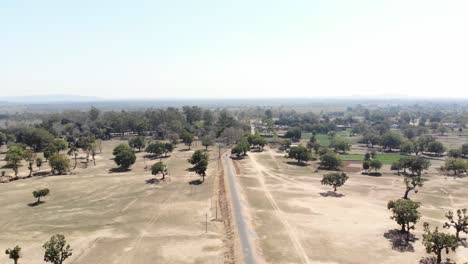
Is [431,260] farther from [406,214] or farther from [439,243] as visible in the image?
[406,214]

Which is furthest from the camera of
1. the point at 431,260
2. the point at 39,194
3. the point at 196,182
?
the point at 196,182

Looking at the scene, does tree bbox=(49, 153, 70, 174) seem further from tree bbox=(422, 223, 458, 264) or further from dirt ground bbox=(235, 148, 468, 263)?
tree bbox=(422, 223, 458, 264)

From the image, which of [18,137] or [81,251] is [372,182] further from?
[18,137]

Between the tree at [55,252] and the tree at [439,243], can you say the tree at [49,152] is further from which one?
the tree at [439,243]

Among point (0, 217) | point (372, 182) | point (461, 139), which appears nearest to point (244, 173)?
point (372, 182)

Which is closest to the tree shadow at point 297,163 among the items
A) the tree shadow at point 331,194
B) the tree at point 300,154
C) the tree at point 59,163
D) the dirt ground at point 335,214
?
the tree at point 300,154

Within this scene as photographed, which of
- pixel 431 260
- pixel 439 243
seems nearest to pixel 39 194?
pixel 431 260

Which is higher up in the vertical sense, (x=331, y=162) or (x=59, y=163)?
(x=331, y=162)
